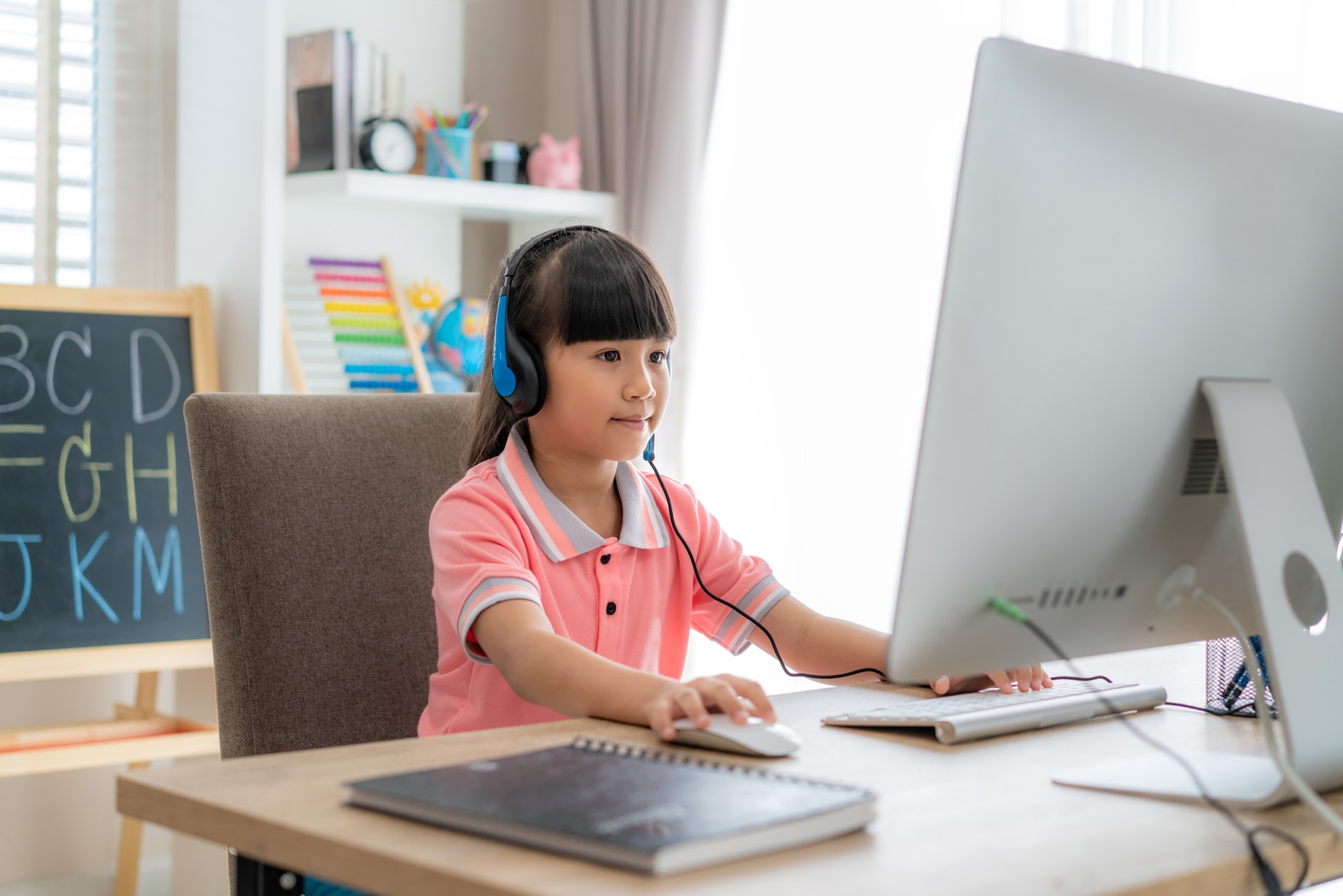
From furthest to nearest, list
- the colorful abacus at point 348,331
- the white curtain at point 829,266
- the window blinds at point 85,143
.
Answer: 1. the colorful abacus at point 348,331
2. the window blinds at point 85,143
3. the white curtain at point 829,266

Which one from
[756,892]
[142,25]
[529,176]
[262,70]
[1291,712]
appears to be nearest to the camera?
[756,892]

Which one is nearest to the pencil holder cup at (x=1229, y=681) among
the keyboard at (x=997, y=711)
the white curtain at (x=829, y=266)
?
the keyboard at (x=997, y=711)

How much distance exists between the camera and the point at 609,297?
1.25 metres

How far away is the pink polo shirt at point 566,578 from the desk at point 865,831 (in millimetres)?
206

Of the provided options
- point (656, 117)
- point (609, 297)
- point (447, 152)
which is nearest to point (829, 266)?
point (656, 117)

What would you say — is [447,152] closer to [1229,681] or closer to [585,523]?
[585,523]

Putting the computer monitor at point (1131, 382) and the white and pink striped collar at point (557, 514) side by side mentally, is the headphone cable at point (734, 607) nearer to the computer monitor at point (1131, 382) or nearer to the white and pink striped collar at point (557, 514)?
the white and pink striped collar at point (557, 514)

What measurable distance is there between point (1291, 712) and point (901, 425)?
1.55m

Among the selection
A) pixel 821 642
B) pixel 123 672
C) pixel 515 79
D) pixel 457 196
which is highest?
pixel 515 79

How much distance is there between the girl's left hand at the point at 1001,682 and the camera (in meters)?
1.07

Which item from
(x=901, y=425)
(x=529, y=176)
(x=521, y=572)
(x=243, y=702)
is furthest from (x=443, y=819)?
(x=529, y=176)

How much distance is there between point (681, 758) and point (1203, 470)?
37 cm

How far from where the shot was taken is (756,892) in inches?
22.1

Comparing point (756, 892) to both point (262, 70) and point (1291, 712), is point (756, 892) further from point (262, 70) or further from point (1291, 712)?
point (262, 70)
